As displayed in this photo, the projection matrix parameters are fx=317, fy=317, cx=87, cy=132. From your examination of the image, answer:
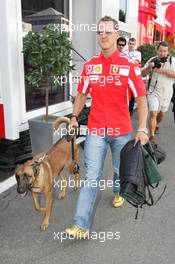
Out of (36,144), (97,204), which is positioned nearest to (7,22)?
(36,144)

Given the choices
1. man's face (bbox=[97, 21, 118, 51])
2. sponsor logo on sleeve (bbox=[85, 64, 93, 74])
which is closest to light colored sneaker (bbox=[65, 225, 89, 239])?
sponsor logo on sleeve (bbox=[85, 64, 93, 74])

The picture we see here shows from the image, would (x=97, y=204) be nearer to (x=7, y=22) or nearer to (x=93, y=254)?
(x=93, y=254)

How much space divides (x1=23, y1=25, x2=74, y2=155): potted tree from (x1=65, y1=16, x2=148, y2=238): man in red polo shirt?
1.84 metres

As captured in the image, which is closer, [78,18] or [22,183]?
[22,183]

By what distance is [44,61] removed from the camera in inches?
194

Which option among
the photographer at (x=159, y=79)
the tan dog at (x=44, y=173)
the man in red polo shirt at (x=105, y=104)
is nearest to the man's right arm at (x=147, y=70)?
the photographer at (x=159, y=79)

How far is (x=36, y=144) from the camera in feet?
17.0

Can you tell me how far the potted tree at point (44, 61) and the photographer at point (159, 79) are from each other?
5.72 feet

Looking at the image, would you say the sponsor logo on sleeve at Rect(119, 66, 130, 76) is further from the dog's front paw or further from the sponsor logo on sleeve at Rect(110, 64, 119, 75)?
the dog's front paw

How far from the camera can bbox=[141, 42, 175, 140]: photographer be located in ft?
19.7

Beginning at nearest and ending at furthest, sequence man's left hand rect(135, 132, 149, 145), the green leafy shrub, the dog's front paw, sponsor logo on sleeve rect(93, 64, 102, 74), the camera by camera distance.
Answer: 1. man's left hand rect(135, 132, 149, 145)
2. sponsor logo on sleeve rect(93, 64, 102, 74)
3. the dog's front paw
4. the green leafy shrub
5. the camera

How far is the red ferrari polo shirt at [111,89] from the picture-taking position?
295cm

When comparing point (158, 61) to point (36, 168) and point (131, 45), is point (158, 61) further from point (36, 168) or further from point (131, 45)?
point (36, 168)

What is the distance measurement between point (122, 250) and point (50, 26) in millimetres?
3620
